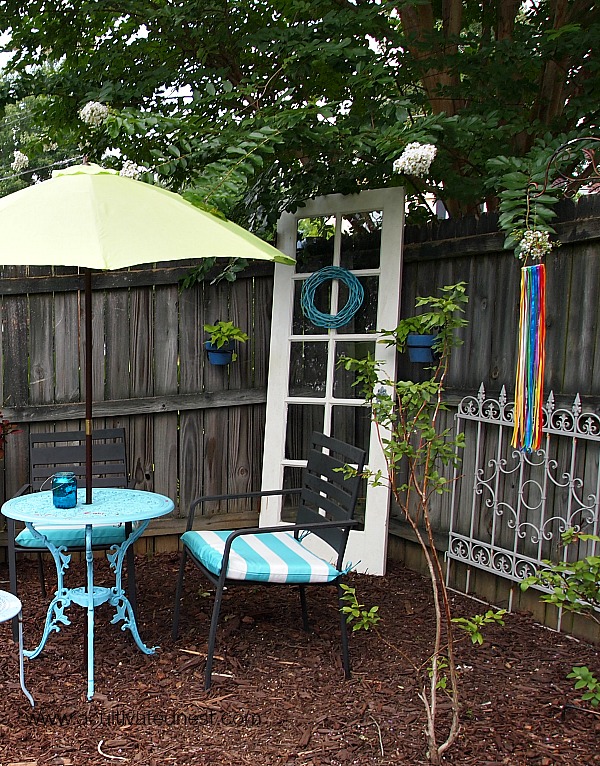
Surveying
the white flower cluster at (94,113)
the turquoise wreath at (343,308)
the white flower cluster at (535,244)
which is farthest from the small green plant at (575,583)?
the white flower cluster at (94,113)

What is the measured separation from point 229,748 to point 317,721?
1.08 feet

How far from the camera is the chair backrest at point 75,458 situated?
371 centimetres

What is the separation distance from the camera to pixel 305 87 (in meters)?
4.80

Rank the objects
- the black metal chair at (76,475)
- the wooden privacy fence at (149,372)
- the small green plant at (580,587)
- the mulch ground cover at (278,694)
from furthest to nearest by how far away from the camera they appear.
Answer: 1. the wooden privacy fence at (149,372)
2. the black metal chair at (76,475)
3. the mulch ground cover at (278,694)
4. the small green plant at (580,587)

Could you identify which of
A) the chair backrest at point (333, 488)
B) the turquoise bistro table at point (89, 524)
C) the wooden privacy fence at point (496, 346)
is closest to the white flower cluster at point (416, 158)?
the wooden privacy fence at point (496, 346)

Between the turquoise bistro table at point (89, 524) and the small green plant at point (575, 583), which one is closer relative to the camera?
the small green plant at point (575, 583)

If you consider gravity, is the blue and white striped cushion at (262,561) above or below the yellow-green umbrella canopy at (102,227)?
below

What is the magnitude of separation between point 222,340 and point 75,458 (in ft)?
3.65

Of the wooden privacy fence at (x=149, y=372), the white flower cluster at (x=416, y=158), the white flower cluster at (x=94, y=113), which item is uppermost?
the white flower cluster at (x=94, y=113)

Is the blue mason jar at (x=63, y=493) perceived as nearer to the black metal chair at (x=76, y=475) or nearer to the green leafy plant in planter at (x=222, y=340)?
the black metal chair at (x=76, y=475)

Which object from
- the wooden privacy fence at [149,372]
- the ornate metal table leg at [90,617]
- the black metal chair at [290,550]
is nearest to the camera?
the ornate metal table leg at [90,617]

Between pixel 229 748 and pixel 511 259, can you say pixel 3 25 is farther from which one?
pixel 229 748

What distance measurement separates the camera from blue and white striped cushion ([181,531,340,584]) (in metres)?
2.84

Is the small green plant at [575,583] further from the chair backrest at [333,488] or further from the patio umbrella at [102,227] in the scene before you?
the patio umbrella at [102,227]
